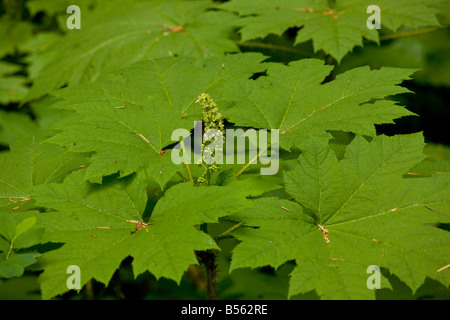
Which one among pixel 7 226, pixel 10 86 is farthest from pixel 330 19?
pixel 10 86

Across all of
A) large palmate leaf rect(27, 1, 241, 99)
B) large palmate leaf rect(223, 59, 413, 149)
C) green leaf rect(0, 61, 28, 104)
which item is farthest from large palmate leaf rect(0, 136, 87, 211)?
green leaf rect(0, 61, 28, 104)

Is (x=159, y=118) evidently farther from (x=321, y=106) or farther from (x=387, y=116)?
(x=387, y=116)

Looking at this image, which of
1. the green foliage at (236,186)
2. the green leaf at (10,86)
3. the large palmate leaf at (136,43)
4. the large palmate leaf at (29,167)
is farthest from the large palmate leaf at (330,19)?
the green leaf at (10,86)

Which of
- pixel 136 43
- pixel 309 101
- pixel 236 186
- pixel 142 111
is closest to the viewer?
pixel 236 186

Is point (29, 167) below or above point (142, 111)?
below

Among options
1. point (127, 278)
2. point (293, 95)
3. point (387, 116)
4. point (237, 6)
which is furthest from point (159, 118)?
point (127, 278)

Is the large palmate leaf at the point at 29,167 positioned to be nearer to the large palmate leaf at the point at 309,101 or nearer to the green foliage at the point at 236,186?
the green foliage at the point at 236,186

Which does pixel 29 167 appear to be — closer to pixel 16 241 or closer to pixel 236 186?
pixel 16 241
